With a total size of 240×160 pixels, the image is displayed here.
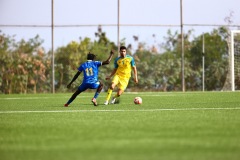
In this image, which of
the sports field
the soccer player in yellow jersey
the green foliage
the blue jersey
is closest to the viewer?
the sports field

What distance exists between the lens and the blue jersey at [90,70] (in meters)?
18.6

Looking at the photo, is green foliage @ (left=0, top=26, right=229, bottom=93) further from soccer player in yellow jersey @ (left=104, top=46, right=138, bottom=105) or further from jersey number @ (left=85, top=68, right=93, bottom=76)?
jersey number @ (left=85, top=68, right=93, bottom=76)

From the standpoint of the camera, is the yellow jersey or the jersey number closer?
the jersey number

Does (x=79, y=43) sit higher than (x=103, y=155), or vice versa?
(x=79, y=43)

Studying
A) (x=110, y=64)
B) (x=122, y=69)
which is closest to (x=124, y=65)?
(x=122, y=69)

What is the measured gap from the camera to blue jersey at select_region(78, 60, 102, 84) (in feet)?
61.2

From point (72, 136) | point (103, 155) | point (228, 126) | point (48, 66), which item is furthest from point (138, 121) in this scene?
point (48, 66)

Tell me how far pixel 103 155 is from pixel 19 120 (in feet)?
18.7

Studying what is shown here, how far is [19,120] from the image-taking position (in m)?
12.7

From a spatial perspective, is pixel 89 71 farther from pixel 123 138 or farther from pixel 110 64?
pixel 110 64

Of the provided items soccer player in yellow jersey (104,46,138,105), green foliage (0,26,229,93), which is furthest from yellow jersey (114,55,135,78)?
green foliage (0,26,229,93)

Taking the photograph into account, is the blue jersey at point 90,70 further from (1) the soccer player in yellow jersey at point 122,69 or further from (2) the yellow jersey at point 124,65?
(2) the yellow jersey at point 124,65

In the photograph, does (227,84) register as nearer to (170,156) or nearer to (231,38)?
(231,38)

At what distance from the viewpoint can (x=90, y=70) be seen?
18672mm
